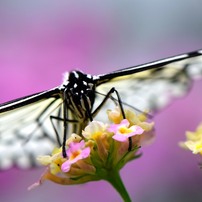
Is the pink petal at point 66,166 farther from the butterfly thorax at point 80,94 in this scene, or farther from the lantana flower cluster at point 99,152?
the butterfly thorax at point 80,94

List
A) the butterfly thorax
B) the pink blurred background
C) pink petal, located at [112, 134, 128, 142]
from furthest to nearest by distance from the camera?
1. the pink blurred background
2. the butterfly thorax
3. pink petal, located at [112, 134, 128, 142]

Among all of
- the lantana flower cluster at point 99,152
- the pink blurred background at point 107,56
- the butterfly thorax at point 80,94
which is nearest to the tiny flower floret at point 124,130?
the lantana flower cluster at point 99,152

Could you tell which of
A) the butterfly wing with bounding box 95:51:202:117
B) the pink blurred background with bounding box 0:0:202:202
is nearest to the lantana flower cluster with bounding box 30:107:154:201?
the butterfly wing with bounding box 95:51:202:117

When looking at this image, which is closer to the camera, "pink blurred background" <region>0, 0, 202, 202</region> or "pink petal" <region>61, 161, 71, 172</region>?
"pink petal" <region>61, 161, 71, 172</region>

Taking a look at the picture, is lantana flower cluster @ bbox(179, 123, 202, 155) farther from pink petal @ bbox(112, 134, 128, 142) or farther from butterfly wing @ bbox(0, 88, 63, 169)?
butterfly wing @ bbox(0, 88, 63, 169)

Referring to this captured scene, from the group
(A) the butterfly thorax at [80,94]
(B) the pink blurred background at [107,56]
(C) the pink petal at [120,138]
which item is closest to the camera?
(C) the pink petal at [120,138]

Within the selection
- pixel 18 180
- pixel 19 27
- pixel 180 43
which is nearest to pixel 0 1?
pixel 19 27

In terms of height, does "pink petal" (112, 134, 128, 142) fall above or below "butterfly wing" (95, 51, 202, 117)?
below

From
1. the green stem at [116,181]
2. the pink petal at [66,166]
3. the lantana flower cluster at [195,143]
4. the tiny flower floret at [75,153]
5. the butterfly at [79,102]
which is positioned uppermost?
the butterfly at [79,102]

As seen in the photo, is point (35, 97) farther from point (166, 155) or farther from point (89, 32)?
point (89, 32)
